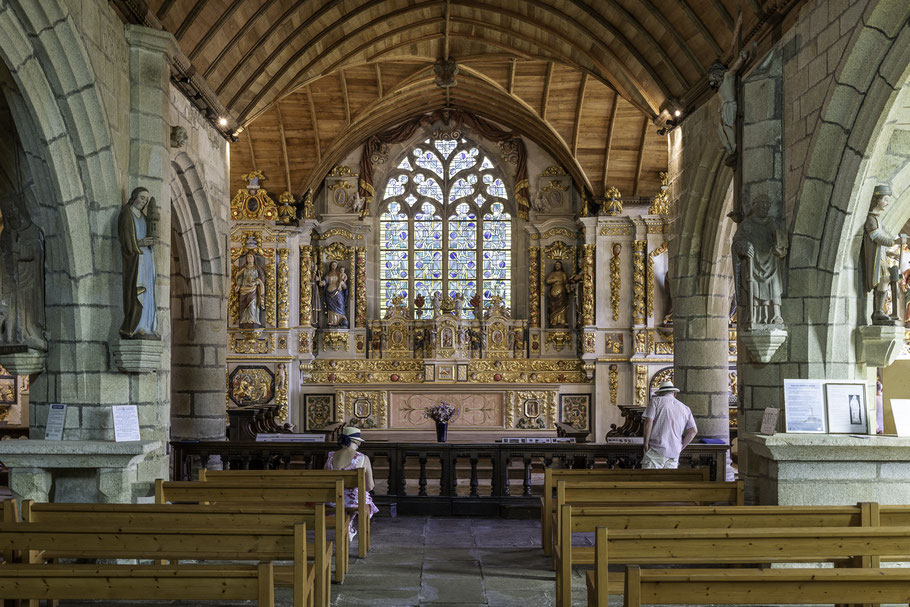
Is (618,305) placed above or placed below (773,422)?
above

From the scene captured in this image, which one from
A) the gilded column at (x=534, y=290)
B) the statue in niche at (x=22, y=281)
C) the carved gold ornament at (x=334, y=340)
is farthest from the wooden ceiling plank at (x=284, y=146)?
the statue in niche at (x=22, y=281)

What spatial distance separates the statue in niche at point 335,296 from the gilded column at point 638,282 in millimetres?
5030

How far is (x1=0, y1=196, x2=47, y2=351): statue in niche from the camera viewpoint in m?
6.84

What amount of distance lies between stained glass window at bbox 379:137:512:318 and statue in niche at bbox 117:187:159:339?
983 centimetres

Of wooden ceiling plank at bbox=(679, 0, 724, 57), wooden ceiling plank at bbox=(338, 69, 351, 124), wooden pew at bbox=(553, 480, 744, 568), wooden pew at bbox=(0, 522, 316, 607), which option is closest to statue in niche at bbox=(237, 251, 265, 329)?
wooden ceiling plank at bbox=(338, 69, 351, 124)

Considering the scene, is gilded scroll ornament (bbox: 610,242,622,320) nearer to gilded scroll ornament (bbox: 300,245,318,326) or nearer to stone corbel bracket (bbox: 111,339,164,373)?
gilded scroll ornament (bbox: 300,245,318,326)

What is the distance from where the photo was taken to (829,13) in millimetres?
6656

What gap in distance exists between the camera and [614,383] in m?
15.7

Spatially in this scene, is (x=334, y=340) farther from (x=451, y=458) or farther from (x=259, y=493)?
(x=259, y=493)

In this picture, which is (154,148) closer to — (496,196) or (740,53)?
(740,53)

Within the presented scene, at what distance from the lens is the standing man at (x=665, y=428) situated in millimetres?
7977

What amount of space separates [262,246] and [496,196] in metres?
4.37

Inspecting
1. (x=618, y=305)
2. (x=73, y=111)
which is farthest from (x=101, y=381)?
(x=618, y=305)

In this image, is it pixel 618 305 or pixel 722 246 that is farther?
pixel 618 305
